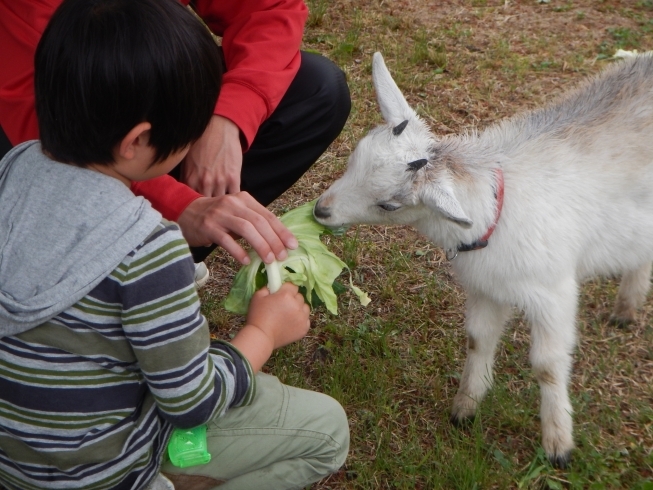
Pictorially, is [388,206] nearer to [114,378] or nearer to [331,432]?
[331,432]

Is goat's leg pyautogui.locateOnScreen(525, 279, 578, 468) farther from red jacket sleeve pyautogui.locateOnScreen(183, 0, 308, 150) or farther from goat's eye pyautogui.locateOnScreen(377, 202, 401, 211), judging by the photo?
red jacket sleeve pyautogui.locateOnScreen(183, 0, 308, 150)

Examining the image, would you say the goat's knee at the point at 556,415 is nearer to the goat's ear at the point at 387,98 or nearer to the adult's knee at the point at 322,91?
the goat's ear at the point at 387,98

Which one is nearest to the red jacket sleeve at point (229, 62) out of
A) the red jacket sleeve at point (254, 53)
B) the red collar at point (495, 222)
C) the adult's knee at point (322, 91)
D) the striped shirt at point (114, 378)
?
the red jacket sleeve at point (254, 53)

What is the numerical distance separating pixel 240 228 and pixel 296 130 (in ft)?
3.66

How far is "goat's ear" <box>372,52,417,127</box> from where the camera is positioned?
2.78 m

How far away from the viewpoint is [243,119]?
8.87 ft

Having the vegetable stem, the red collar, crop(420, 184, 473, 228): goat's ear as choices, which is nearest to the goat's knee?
the red collar

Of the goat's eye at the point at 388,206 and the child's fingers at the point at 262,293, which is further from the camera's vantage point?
the goat's eye at the point at 388,206

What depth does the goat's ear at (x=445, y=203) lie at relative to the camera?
7.77 feet

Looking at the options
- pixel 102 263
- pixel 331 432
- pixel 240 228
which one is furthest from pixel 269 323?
pixel 102 263

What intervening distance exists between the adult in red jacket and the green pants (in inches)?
16.5

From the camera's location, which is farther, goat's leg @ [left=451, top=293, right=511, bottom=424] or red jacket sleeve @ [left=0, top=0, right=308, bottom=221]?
goat's leg @ [left=451, top=293, right=511, bottom=424]

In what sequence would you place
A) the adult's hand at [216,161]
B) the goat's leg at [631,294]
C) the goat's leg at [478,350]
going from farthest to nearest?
the goat's leg at [631,294] < the goat's leg at [478,350] < the adult's hand at [216,161]

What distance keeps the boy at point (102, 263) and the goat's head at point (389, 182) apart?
807mm
